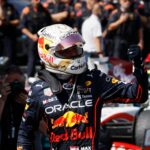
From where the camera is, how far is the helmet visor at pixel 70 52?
3.99 meters

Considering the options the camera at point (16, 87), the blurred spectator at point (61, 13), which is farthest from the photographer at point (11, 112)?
the blurred spectator at point (61, 13)

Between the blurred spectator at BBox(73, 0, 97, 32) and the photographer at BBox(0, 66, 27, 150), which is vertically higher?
the photographer at BBox(0, 66, 27, 150)

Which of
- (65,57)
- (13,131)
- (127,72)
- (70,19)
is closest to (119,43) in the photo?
(70,19)

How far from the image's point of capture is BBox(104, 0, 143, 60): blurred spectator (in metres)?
10.7

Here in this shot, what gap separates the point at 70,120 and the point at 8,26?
6.65 meters

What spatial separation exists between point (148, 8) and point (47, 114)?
8.58m

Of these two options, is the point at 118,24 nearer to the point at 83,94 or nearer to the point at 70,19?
the point at 70,19

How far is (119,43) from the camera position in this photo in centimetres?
1088

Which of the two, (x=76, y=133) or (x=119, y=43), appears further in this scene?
(x=119, y=43)

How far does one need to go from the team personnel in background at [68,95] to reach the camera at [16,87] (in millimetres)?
1015

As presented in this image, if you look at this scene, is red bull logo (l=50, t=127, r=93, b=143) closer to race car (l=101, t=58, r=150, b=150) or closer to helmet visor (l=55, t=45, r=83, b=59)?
helmet visor (l=55, t=45, r=83, b=59)

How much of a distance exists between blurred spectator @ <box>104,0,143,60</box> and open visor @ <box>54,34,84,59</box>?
21.9ft

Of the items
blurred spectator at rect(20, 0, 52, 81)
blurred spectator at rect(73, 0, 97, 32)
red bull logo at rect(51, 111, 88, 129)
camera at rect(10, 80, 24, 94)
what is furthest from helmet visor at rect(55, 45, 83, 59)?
blurred spectator at rect(73, 0, 97, 32)

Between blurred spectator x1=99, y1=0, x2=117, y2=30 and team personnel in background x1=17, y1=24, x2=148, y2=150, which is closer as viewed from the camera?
team personnel in background x1=17, y1=24, x2=148, y2=150
